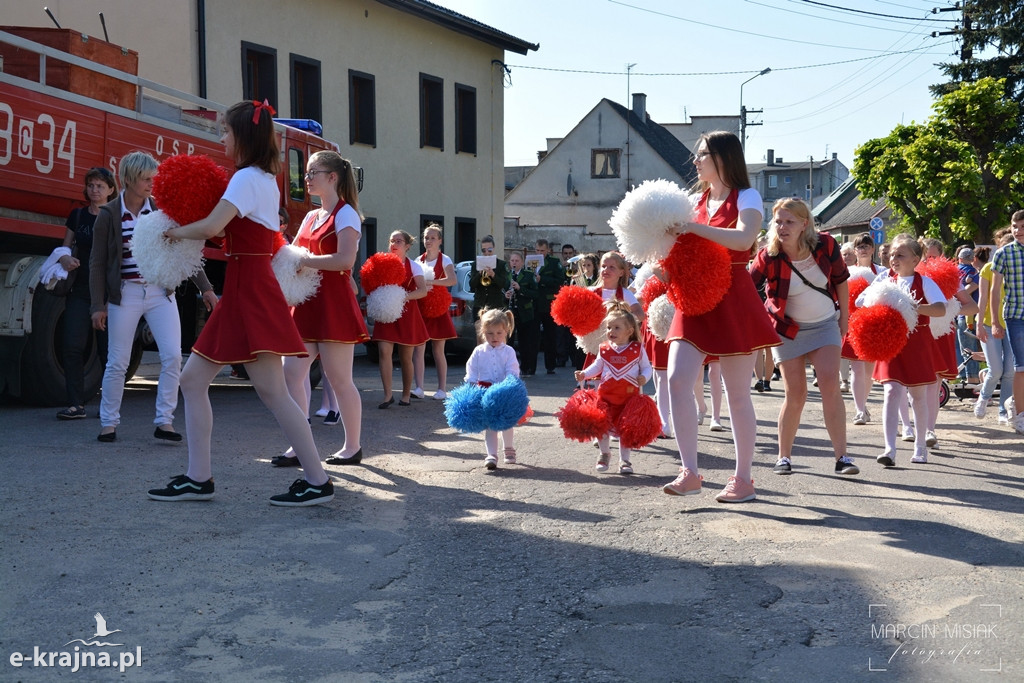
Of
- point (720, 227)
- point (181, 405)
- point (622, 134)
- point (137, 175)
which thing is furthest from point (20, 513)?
point (622, 134)

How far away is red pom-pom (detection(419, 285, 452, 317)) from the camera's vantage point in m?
12.0

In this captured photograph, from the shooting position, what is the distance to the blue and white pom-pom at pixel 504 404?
7.23m

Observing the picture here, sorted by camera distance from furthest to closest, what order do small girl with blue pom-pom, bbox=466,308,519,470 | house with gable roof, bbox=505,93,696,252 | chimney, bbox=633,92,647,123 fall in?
chimney, bbox=633,92,647,123 < house with gable roof, bbox=505,93,696,252 < small girl with blue pom-pom, bbox=466,308,519,470

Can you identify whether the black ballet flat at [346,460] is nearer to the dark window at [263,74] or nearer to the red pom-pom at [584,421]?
the red pom-pom at [584,421]

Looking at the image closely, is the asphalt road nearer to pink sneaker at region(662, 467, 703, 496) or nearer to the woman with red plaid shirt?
pink sneaker at region(662, 467, 703, 496)

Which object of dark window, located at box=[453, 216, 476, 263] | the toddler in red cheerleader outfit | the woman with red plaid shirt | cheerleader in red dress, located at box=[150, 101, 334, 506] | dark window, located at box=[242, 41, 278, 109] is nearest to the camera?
cheerleader in red dress, located at box=[150, 101, 334, 506]

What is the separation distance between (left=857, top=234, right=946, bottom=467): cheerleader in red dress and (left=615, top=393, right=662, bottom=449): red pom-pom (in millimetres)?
1820

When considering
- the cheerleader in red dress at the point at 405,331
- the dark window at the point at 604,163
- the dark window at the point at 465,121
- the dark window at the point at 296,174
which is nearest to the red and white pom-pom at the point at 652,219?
the cheerleader in red dress at the point at 405,331

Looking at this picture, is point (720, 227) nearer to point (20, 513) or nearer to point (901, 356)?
point (901, 356)

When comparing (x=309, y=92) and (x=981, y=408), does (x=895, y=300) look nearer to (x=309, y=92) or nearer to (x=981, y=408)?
(x=981, y=408)

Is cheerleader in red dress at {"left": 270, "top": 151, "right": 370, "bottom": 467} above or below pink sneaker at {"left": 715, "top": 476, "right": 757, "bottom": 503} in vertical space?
above

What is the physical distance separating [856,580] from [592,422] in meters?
2.72

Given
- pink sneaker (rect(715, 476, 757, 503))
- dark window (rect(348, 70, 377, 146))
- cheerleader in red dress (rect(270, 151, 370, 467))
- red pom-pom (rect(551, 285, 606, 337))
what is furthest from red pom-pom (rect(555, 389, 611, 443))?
dark window (rect(348, 70, 377, 146))

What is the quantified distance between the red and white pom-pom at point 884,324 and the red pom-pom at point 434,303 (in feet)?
16.7
